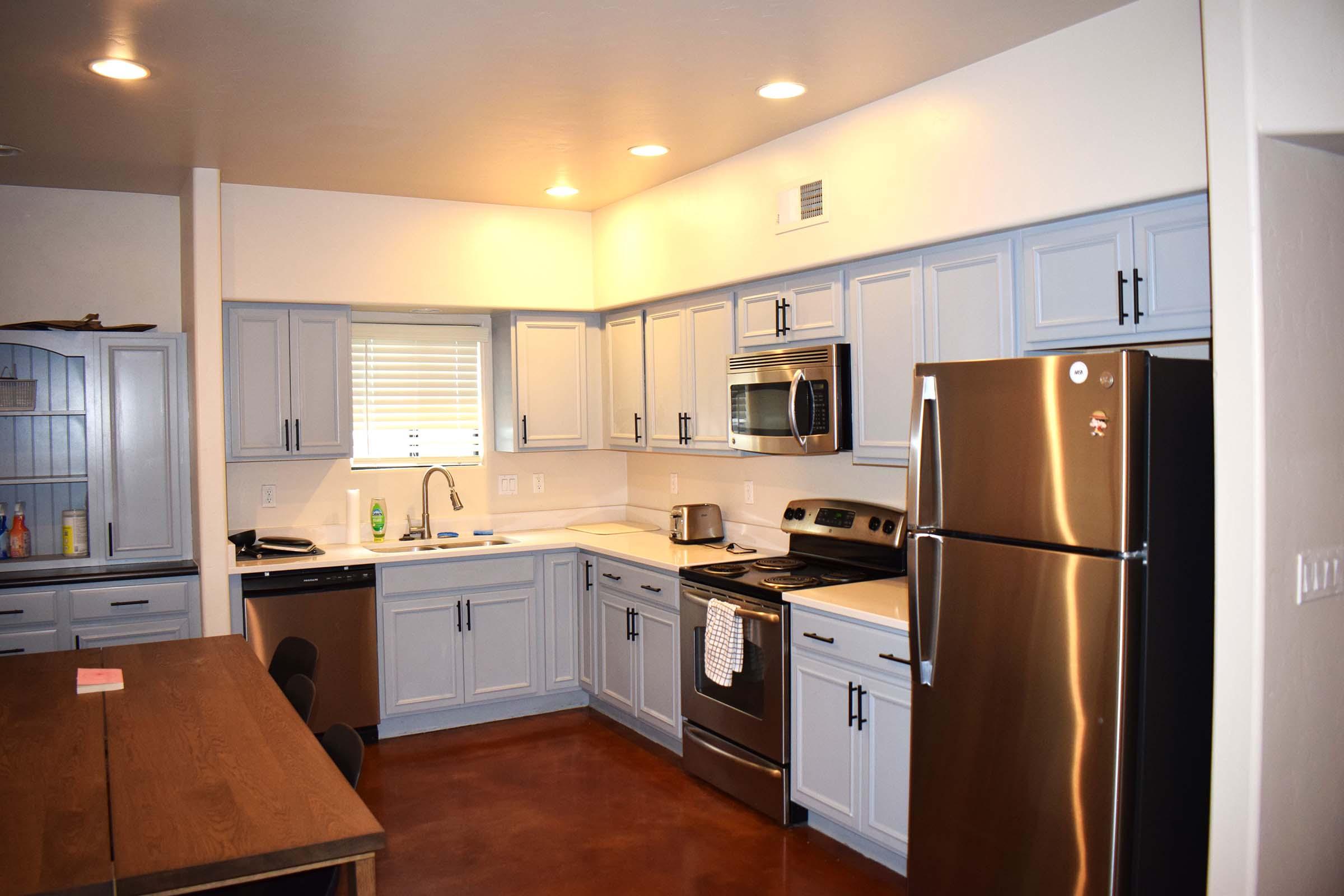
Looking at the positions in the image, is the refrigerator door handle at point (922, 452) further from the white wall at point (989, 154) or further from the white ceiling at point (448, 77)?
the white ceiling at point (448, 77)

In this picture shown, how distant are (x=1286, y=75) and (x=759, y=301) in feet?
7.18

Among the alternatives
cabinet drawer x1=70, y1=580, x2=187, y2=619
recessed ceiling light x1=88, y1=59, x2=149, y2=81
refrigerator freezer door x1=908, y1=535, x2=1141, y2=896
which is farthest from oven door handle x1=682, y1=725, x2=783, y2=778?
recessed ceiling light x1=88, y1=59, x2=149, y2=81

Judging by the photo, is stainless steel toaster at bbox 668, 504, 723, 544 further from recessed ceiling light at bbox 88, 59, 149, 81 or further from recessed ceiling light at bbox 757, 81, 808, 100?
recessed ceiling light at bbox 88, 59, 149, 81

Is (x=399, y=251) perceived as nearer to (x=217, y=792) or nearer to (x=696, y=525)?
(x=696, y=525)

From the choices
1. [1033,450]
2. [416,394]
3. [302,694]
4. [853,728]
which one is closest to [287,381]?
[416,394]

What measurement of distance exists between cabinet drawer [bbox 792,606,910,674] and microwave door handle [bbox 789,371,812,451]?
0.65 meters

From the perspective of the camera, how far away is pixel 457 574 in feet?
15.7

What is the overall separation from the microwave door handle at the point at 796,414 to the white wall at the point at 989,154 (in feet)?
1.49

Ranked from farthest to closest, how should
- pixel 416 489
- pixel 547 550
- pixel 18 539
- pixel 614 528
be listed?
pixel 614 528, pixel 416 489, pixel 547 550, pixel 18 539

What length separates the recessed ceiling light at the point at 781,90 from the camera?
326 centimetres

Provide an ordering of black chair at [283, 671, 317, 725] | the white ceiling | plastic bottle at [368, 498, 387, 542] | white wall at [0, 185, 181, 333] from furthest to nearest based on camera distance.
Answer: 1. plastic bottle at [368, 498, 387, 542]
2. white wall at [0, 185, 181, 333]
3. black chair at [283, 671, 317, 725]
4. the white ceiling

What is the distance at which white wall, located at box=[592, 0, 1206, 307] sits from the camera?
8.39ft

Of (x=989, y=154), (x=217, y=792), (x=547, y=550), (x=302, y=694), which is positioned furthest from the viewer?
(x=547, y=550)

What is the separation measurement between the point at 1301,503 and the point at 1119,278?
0.76m
